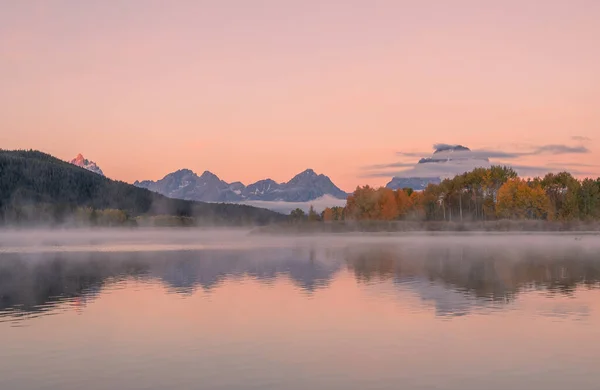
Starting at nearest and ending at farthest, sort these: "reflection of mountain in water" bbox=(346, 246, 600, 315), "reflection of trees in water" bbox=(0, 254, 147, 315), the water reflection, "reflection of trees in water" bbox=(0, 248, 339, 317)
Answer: "reflection of trees in water" bbox=(0, 254, 147, 315), "reflection of mountain in water" bbox=(346, 246, 600, 315), the water reflection, "reflection of trees in water" bbox=(0, 248, 339, 317)

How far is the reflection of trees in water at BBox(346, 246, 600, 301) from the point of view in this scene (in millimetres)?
47250

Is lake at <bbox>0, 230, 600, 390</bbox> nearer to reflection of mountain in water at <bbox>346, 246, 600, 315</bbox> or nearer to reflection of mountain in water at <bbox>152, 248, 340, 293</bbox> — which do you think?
reflection of mountain in water at <bbox>346, 246, 600, 315</bbox>

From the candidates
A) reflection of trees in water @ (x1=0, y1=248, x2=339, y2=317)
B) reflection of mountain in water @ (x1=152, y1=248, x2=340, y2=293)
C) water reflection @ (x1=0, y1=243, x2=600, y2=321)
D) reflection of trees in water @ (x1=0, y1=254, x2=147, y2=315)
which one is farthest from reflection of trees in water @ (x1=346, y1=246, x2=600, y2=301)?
reflection of trees in water @ (x1=0, y1=254, x2=147, y2=315)

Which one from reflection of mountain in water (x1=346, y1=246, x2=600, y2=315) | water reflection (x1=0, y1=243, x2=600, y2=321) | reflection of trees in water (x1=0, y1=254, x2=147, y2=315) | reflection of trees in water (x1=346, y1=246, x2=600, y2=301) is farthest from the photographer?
reflection of trees in water (x1=346, y1=246, x2=600, y2=301)

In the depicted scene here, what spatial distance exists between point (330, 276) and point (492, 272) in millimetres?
14531

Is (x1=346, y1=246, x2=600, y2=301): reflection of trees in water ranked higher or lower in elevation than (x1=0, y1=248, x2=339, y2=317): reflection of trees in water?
lower

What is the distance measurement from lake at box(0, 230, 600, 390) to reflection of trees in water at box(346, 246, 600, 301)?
0.39m

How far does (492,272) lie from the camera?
2352 inches

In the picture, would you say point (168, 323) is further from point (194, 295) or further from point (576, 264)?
point (576, 264)

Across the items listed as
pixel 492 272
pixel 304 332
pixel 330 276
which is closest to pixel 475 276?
pixel 492 272

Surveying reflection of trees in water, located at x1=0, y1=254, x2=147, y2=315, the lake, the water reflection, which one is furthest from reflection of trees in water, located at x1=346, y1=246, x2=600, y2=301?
reflection of trees in water, located at x1=0, y1=254, x2=147, y2=315

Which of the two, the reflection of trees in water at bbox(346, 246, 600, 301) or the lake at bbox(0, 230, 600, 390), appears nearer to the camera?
the lake at bbox(0, 230, 600, 390)

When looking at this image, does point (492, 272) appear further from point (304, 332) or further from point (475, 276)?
point (304, 332)

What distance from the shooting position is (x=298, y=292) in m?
46.3
